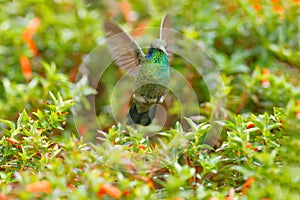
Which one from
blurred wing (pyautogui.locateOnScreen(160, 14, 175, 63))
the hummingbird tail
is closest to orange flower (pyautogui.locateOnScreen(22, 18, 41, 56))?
blurred wing (pyautogui.locateOnScreen(160, 14, 175, 63))

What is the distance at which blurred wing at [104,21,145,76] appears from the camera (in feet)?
8.29

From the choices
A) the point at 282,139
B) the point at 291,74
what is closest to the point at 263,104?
the point at 291,74

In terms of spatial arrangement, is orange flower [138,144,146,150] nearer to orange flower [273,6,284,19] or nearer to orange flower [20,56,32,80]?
orange flower [20,56,32,80]

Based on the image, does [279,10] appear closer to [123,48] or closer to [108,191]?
[123,48]

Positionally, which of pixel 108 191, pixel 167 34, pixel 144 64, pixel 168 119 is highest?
pixel 167 34

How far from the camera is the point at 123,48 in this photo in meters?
2.62

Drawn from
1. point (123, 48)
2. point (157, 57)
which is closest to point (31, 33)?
point (123, 48)

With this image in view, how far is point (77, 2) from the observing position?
3889mm

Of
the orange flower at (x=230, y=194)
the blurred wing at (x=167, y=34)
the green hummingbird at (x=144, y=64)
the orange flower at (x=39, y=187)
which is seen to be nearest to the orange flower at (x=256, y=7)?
the blurred wing at (x=167, y=34)

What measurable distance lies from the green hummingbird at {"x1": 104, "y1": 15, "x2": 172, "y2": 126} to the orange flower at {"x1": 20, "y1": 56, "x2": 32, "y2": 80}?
90cm

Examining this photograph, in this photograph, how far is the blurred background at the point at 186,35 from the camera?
340 centimetres

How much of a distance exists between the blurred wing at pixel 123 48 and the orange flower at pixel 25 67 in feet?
2.92

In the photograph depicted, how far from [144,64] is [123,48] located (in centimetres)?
12

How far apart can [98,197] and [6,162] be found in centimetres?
71
